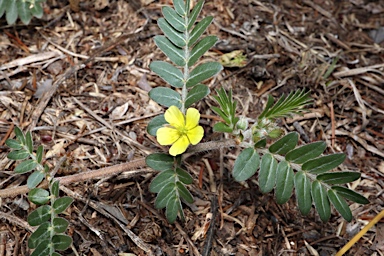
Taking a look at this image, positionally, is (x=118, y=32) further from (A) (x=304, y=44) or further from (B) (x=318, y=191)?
(B) (x=318, y=191)

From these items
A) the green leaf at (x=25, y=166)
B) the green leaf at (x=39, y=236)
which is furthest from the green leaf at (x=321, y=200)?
the green leaf at (x=25, y=166)

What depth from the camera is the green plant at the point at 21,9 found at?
294 centimetres

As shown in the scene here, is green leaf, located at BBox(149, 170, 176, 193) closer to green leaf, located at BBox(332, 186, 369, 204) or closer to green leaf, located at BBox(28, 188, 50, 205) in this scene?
green leaf, located at BBox(28, 188, 50, 205)

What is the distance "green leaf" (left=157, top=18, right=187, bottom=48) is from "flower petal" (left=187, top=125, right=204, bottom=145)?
1.59ft

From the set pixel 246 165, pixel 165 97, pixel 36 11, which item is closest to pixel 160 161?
pixel 165 97

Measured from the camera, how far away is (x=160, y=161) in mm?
2342

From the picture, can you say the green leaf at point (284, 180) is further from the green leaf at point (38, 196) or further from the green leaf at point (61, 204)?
the green leaf at point (38, 196)

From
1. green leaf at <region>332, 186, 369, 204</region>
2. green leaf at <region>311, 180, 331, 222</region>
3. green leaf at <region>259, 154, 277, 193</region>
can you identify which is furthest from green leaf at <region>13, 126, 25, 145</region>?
green leaf at <region>332, 186, 369, 204</region>

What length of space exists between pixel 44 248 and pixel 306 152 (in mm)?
1300

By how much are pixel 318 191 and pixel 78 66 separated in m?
1.74

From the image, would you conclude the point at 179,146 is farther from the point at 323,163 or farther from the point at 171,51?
the point at 323,163

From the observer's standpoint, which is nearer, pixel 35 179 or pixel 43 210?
pixel 43 210

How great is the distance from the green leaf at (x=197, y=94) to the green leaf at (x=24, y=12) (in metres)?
1.32

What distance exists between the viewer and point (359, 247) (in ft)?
8.57
